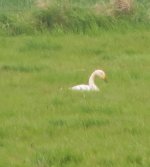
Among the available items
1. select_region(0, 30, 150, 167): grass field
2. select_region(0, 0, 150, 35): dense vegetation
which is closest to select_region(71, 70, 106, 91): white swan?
select_region(0, 30, 150, 167): grass field

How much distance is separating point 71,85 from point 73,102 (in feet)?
4.77

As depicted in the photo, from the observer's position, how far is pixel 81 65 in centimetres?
1326

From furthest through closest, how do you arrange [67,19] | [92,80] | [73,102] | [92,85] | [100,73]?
[67,19] < [100,73] < [92,80] < [92,85] < [73,102]

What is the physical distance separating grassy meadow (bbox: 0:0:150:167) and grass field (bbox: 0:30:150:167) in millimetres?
10

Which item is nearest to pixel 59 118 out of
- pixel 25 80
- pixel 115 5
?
pixel 25 80

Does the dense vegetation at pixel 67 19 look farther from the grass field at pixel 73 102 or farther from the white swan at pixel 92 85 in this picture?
the white swan at pixel 92 85

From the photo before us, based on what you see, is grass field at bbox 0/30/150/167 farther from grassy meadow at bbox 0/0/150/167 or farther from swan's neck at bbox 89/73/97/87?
swan's neck at bbox 89/73/97/87

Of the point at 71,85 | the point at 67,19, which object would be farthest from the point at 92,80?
the point at 67,19

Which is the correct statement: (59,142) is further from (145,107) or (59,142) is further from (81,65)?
(81,65)

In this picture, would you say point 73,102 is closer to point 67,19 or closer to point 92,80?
point 92,80

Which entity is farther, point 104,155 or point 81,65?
point 81,65

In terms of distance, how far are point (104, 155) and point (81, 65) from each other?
5443 millimetres

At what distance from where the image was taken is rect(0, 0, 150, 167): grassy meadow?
808cm

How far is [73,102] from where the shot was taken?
10.3 m
